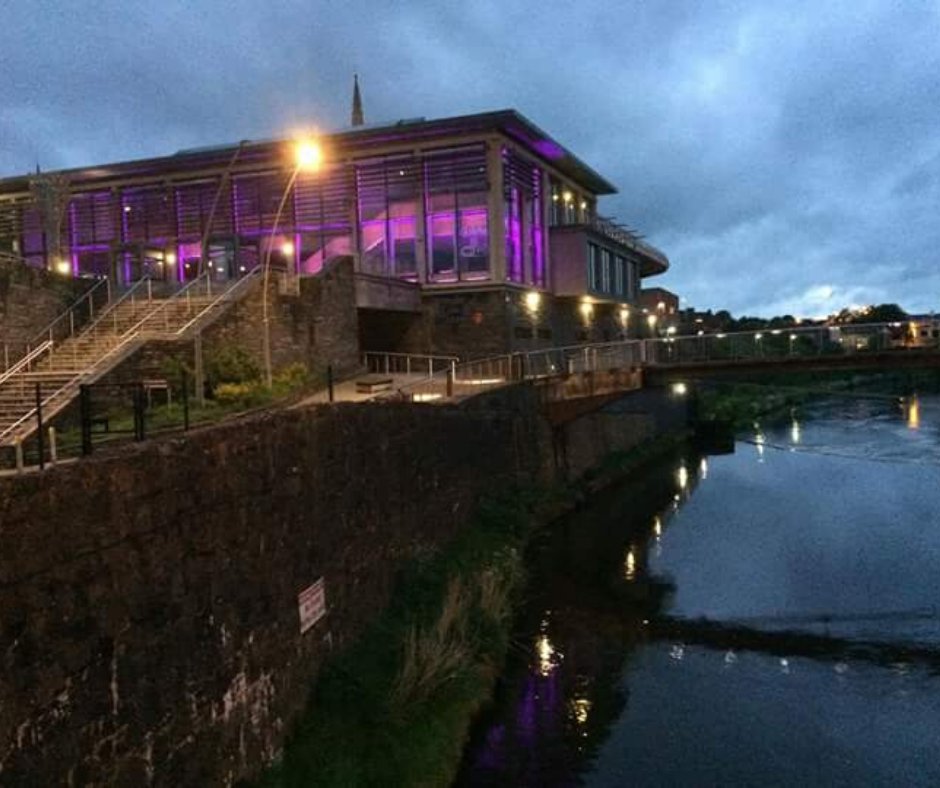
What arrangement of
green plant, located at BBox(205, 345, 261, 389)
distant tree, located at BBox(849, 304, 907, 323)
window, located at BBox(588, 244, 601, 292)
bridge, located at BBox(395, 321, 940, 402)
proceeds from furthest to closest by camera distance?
distant tree, located at BBox(849, 304, 907, 323), window, located at BBox(588, 244, 601, 292), bridge, located at BBox(395, 321, 940, 402), green plant, located at BBox(205, 345, 261, 389)

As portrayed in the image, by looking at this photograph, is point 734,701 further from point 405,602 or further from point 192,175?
point 192,175

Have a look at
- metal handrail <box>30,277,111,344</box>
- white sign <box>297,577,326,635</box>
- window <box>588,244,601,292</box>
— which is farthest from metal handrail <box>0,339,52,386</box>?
window <box>588,244,601,292</box>

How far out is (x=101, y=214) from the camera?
41906mm

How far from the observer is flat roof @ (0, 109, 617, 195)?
118ft

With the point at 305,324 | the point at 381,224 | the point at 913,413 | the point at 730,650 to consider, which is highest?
the point at 381,224

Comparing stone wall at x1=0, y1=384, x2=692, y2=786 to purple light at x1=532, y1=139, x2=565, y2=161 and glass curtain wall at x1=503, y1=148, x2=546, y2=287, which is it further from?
purple light at x1=532, y1=139, x2=565, y2=161

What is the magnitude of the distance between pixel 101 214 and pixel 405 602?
106ft

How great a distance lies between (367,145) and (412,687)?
2859 cm

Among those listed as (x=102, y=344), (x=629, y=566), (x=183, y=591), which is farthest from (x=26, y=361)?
(x=629, y=566)

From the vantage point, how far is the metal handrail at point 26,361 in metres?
21.0

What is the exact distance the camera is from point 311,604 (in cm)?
1304

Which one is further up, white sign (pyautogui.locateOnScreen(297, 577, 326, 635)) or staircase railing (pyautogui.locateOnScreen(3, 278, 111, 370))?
Result: staircase railing (pyautogui.locateOnScreen(3, 278, 111, 370))

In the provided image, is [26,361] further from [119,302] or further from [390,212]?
[390,212]

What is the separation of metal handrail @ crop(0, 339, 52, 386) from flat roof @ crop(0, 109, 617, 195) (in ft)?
41.6
